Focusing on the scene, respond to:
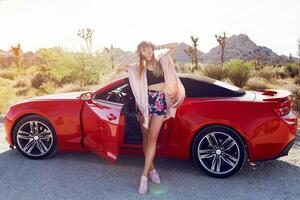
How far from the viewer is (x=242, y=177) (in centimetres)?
577

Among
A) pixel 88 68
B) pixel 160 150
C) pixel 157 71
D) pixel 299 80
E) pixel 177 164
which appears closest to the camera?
pixel 157 71

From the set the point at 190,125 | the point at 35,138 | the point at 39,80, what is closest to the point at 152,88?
the point at 190,125

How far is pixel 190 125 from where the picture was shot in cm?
570

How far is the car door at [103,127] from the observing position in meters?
5.60

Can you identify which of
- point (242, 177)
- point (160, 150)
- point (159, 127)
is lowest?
point (242, 177)

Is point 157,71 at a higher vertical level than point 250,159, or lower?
higher

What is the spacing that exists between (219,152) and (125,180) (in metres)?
1.34

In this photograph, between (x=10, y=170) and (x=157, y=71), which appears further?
(x=10, y=170)

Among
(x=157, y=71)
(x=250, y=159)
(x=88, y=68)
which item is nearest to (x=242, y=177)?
(x=250, y=159)

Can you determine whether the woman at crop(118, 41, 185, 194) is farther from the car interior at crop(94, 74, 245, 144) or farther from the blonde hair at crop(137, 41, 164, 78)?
the car interior at crop(94, 74, 245, 144)

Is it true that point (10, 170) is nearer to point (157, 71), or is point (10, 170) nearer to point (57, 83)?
point (157, 71)

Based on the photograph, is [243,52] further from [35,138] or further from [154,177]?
[154,177]

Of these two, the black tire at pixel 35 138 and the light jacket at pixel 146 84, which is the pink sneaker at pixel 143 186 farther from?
the black tire at pixel 35 138

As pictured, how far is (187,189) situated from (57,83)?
17243 mm
